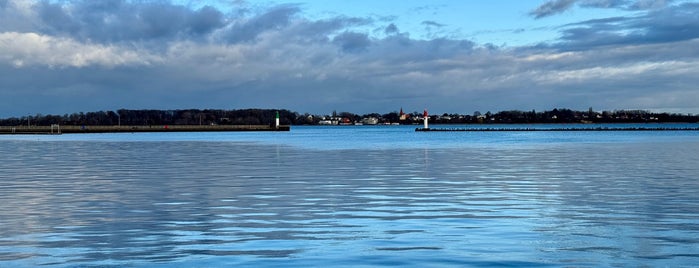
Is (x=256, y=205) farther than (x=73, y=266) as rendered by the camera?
Yes

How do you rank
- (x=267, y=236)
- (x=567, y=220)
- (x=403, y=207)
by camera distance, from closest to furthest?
(x=267, y=236)
(x=567, y=220)
(x=403, y=207)

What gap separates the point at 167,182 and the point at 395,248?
18786 millimetres

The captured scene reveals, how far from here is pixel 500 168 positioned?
40188mm

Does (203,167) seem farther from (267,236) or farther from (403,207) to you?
(267,236)

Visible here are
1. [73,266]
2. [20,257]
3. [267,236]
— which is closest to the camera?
[73,266]

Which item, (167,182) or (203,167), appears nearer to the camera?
(167,182)

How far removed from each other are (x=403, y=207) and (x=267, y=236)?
246 inches

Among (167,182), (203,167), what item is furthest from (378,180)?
(203,167)

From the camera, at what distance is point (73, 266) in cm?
1272

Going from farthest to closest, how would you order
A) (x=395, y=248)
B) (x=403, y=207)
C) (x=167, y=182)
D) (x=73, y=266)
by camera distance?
(x=167, y=182) → (x=403, y=207) → (x=395, y=248) → (x=73, y=266)

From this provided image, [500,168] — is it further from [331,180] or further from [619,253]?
[619,253]

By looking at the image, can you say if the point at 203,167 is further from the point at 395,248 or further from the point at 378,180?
the point at 395,248

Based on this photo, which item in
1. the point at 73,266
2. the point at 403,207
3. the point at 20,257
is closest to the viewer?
the point at 73,266

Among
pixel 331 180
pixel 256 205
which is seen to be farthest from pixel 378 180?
pixel 256 205
